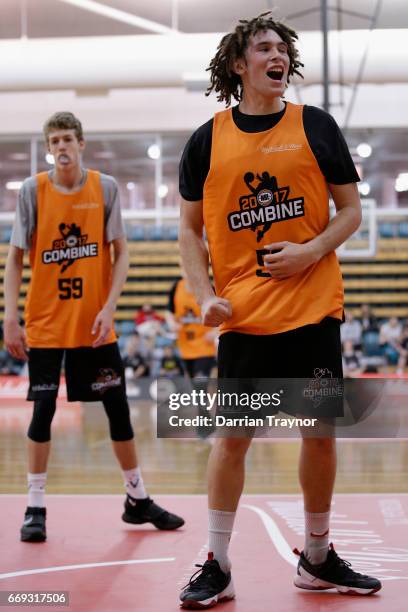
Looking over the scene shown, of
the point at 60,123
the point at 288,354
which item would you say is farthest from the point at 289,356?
the point at 60,123

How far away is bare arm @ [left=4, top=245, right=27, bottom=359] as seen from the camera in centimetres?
373

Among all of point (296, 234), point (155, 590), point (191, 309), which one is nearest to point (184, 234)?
point (296, 234)

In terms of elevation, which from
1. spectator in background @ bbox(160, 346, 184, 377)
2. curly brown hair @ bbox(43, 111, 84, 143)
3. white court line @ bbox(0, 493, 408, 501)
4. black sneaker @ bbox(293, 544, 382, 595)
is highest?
curly brown hair @ bbox(43, 111, 84, 143)

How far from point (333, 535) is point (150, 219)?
528 inches

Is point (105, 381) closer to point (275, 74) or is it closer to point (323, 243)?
point (323, 243)

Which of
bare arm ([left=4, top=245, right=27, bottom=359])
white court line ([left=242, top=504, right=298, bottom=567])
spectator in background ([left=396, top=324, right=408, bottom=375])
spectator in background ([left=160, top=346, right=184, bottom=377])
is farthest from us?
spectator in background ([left=396, top=324, right=408, bottom=375])

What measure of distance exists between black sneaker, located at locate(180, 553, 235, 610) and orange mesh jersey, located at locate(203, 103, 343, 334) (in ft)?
2.36

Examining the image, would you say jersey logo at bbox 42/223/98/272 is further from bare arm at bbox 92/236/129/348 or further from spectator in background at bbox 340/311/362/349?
spectator in background at bbox 340/311/362/349

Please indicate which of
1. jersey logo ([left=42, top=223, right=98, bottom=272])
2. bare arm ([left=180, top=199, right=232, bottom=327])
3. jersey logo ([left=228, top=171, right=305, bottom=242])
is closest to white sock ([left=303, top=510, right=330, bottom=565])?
bare arm ([left=180, top=199, right=232, bottom=327])

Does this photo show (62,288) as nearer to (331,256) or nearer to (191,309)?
(331,256)

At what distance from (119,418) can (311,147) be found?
5.65 ft

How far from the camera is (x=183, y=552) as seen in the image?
3400 mm

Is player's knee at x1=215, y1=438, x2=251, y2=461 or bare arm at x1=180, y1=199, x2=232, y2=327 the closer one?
player's knee at x1=215, y1=438, x2=251, y2=461

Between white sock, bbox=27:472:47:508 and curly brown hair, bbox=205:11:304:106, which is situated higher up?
curly brown hair, bbox=205:11:304:106
